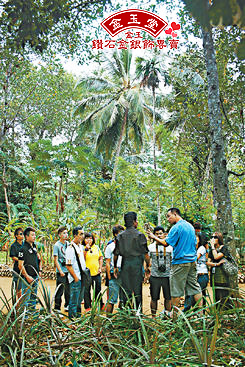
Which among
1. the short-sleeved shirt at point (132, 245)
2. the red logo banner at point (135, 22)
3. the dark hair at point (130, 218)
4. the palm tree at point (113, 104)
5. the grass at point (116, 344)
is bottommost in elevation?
the grass at point (116, 344)

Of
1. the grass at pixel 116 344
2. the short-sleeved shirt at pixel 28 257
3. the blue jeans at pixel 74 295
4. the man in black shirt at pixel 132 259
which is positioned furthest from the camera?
the short-sleeved shirt at pixel 28 257

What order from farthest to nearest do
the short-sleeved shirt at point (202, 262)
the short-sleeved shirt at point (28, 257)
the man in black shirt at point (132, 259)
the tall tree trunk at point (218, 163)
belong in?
1. the short-sleeved shirt at point (202, 262)
2. the short-sleeved shirt at point (28, 257)
3. the tall tree trunk at point (218, 163)
4. the man in black shirt at point (132, 259)

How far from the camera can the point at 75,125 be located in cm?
2309

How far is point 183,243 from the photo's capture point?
406 cm

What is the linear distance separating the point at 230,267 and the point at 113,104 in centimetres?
1500

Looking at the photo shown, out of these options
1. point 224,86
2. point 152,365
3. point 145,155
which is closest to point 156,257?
point 152,365

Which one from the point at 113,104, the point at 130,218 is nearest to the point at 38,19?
the point at 130,218

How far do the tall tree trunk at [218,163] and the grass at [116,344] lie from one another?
1406 millimetres

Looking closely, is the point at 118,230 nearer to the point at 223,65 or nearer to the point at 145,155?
the point at 223,65

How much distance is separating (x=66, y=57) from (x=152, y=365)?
491cm

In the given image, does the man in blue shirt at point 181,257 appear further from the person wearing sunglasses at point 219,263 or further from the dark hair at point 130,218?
the dark hair at point 130,218

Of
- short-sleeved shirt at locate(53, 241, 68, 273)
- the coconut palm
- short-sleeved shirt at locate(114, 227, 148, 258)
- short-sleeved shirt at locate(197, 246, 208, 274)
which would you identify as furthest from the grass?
the coconut palm

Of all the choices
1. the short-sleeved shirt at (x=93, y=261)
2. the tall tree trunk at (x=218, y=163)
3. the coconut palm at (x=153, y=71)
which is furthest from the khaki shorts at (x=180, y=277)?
the coconut palm at (x=153, y=71)

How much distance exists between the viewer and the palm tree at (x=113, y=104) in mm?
17734
